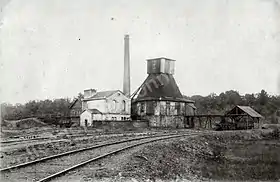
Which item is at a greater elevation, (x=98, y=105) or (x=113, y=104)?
(x=113, y=104)

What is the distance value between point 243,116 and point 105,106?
15.2 metres

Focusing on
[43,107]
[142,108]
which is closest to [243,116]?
[142,108]

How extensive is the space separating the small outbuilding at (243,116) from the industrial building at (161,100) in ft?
20.1

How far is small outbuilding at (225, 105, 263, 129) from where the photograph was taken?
123ft

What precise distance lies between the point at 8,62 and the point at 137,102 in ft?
97.3

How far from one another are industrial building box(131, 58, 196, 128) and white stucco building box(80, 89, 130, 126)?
7.97 ft

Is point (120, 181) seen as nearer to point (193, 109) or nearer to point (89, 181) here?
point (89, 181)

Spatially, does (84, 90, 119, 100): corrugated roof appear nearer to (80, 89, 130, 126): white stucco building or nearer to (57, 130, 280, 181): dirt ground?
(80, 89, 130, 126): white stucco building

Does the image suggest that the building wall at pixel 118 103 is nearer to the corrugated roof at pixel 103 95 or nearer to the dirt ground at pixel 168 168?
the corrugated roof at pixel 103 95

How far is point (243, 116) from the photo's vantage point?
39.6 meters

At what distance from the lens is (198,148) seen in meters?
18.7

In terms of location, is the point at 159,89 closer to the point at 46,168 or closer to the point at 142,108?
the point at 142,108

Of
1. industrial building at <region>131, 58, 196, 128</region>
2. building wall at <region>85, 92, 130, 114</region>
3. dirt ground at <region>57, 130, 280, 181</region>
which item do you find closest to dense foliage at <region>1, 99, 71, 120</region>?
industrial building at <region>131, 58, 196, 128</region>

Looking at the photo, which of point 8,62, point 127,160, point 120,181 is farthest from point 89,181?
point 8,62
